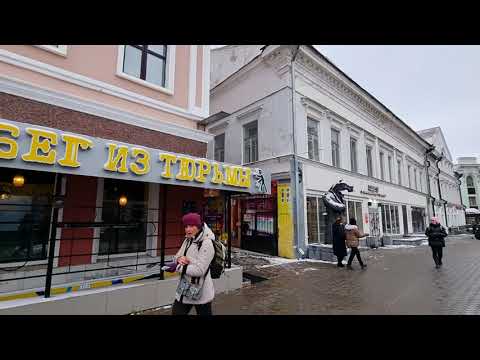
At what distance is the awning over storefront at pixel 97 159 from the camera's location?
362 cm

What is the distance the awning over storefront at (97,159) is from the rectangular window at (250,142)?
8.03 meters

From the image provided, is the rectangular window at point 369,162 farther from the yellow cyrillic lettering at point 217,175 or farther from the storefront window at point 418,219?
the yellow cyrillic lettering at point 217,175

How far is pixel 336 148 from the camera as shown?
15.2 meters

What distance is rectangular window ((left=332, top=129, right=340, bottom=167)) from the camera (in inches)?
588

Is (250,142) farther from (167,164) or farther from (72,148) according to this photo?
(72,148)

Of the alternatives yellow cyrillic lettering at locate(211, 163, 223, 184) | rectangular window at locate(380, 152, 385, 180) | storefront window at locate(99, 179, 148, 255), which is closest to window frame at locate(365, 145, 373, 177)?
rectangular window at locate(380, 152, 385, 180)

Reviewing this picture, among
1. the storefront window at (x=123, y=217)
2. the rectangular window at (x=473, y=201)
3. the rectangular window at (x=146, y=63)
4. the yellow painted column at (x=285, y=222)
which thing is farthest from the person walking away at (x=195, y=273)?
the rectangular window at (x=473, y=201)

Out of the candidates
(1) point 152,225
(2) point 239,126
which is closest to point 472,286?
(1) point 152,225

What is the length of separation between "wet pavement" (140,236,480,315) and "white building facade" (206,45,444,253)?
11.1ft

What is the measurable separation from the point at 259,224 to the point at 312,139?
203 inches

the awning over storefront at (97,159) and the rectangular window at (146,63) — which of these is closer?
the awning over storefront at (97,159)

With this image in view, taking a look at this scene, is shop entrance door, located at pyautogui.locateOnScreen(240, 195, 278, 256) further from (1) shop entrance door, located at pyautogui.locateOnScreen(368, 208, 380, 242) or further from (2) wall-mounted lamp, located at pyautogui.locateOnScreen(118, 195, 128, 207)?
(1) shop entrance door, located at pyautogui.locateOnScreen(368, 208, 380, 242)

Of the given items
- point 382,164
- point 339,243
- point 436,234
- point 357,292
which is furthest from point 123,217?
point 382,164
